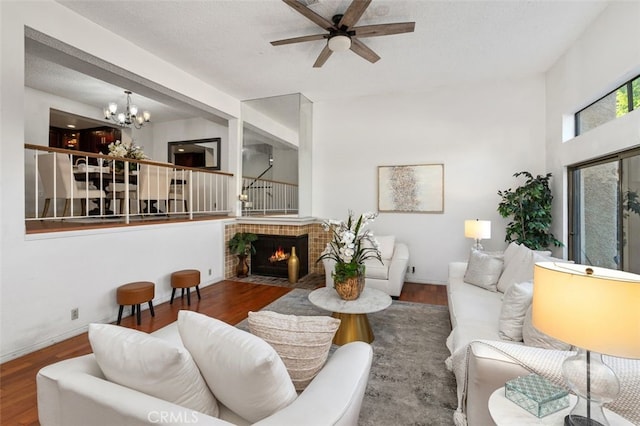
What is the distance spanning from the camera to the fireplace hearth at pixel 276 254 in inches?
215

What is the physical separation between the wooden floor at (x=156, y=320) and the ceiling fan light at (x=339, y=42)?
3.26 metres

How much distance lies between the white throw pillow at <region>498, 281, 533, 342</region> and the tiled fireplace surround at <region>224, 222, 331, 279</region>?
3503 millimetres

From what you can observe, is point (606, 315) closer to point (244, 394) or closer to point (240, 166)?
point (244, 394)

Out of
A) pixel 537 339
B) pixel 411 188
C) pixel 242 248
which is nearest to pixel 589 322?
pixel 537 339

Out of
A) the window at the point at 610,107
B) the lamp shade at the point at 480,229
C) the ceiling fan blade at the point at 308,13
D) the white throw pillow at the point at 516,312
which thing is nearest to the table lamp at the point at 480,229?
the lamp shade at the point at 480,229

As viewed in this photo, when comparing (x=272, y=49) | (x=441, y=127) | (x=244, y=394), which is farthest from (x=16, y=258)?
(x=441, y=127)

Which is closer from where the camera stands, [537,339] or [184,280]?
[537,339]

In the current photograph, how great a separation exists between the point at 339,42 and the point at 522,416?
3285mm

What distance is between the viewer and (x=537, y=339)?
1639 mm

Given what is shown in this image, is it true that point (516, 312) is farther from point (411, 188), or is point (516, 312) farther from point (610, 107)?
point (411, 188)

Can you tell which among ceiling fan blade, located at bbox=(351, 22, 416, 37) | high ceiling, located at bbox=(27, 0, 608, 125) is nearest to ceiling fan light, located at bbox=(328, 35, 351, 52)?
ceiling fan blade, located at bbox=(351, 22, 416, 37)

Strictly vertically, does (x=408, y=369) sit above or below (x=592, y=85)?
below

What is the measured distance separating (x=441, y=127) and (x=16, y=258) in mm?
5656

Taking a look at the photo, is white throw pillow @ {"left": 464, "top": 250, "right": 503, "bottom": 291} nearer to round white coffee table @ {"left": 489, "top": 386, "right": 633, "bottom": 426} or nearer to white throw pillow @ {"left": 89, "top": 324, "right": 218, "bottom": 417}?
round white coffee table @ {"left": 489, "top": 386, "right": 633, "bottom": 426}
